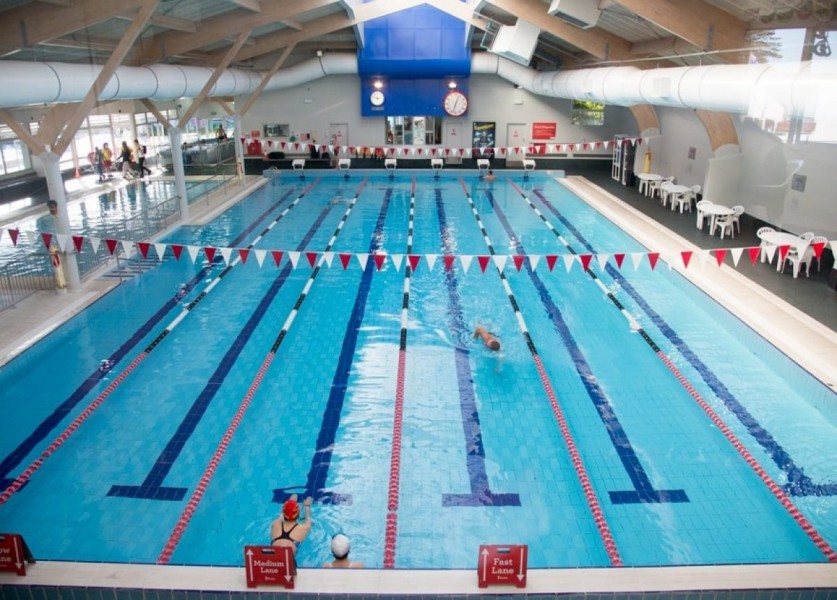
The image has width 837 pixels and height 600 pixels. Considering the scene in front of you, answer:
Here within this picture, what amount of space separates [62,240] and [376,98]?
16.3 meters

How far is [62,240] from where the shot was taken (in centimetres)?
934

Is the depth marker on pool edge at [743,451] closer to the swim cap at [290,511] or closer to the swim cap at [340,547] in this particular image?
the swim cap at [340,547]

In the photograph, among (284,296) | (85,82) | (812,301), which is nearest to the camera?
(812,301)

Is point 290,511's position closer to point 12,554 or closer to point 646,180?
point 12,554

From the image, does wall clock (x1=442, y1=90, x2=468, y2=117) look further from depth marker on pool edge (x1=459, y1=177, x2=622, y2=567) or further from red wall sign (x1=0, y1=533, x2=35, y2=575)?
red wall sign (x1=0, y1=533, x2=35, y2=575)

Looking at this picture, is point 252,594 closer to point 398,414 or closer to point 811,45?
point 398,414

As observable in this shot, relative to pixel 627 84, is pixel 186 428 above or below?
below

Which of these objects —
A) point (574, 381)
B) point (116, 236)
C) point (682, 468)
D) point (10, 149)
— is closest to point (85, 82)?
point (116, 236)

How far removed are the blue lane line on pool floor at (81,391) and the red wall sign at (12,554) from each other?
2.42m

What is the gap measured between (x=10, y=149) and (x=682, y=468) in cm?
2293

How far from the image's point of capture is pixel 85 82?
31.3ft

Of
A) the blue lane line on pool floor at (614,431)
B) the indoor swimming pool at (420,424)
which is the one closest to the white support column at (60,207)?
the indoor swimming pool at (420,424)

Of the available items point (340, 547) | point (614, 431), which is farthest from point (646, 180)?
point (340, 547)

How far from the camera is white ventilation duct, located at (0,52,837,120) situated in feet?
23.0
